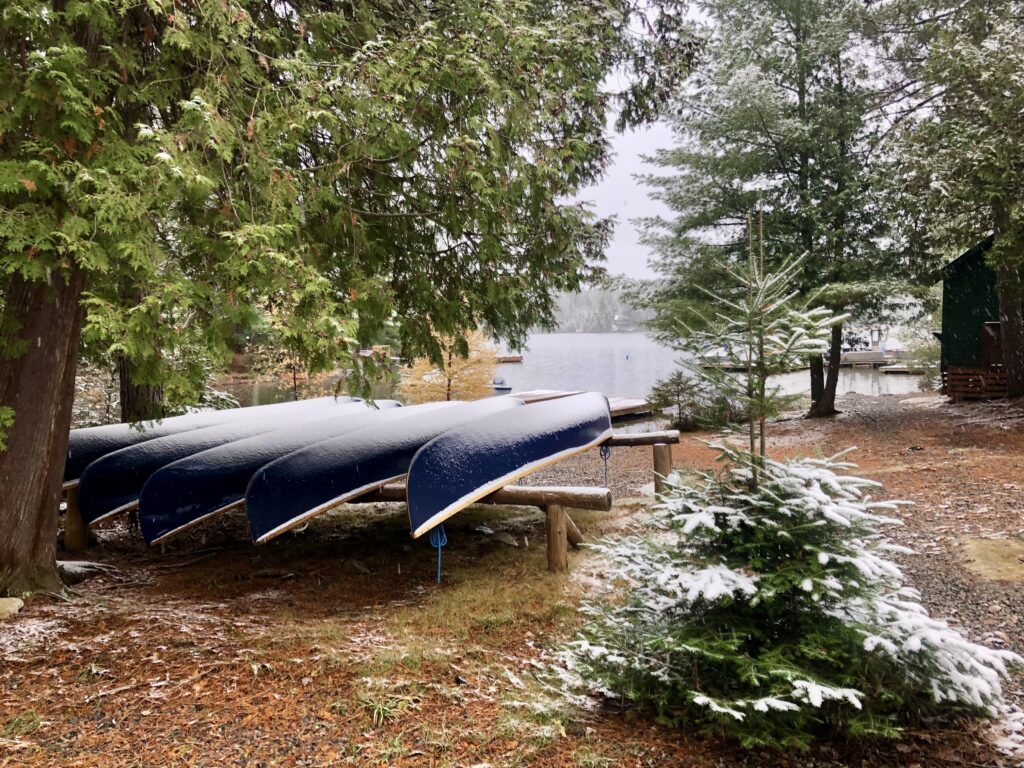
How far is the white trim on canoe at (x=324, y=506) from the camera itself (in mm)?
4754

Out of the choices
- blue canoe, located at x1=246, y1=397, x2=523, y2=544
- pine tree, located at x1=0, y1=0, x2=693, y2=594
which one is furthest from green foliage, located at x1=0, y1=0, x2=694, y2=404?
blue canoe, located at x1=246, y1=397, x2=523, y2=544

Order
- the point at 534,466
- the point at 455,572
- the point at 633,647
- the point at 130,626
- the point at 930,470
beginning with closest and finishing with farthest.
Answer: the point at 633,647
the point at 130,626
the point at 455,572
the point at 534,466
the point at 930,470

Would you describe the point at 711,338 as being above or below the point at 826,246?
below

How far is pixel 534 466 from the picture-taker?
5.70 metres

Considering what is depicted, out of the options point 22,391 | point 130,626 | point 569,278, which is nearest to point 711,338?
point 569,278

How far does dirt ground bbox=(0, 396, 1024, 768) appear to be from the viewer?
8.88 feet

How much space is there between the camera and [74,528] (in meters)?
5.81

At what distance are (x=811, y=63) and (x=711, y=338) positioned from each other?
13.8 m

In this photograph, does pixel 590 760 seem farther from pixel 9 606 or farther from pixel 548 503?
pixel 9 606

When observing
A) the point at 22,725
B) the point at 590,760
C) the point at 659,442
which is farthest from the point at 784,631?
the point at 659,442

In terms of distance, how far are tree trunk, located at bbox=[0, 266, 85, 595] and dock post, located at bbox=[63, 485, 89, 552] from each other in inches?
65.8

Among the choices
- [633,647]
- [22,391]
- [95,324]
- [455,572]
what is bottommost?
[455,572]

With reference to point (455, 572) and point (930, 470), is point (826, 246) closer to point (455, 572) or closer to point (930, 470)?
point (930, 470)

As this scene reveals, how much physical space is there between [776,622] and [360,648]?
2314mm
